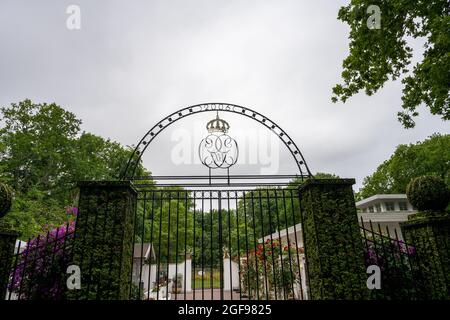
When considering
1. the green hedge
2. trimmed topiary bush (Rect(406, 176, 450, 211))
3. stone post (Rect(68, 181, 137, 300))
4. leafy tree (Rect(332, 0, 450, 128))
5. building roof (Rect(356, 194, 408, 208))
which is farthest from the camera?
building roof (Rect(356, 194, 408, 208))

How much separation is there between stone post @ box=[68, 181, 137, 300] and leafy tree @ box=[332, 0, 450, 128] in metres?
7.17

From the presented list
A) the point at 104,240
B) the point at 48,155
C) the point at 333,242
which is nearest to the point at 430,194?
the point at 333,242

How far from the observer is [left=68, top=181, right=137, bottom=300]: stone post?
3.76m

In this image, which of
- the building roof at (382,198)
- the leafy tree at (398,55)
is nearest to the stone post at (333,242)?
the leafy tree at (398,55)

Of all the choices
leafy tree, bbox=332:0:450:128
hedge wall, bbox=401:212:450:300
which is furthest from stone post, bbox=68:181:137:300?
leafy tree, bbox=332:0:450:128

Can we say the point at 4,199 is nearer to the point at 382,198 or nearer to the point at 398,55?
the point at 398,55

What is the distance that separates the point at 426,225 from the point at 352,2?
6.48 m

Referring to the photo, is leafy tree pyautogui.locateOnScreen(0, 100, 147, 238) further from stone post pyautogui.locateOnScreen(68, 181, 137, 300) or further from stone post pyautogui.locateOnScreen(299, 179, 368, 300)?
stone post pyautogui.locateOnScreen(299, 179, 368, 300)

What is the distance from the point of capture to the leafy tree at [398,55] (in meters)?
6.41

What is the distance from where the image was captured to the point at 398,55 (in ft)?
25.7

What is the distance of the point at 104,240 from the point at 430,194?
531 centimetres

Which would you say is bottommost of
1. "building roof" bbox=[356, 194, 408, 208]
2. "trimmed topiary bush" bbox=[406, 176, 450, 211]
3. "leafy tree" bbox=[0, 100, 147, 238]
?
"trimmed topiary bush" bbox=[406, 176, 450, 211]
